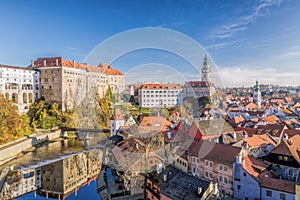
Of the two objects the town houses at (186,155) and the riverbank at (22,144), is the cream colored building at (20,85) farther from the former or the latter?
the town houses at (186,155)

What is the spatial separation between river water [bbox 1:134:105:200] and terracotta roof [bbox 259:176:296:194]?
16.1 ft

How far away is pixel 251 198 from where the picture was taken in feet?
19.4

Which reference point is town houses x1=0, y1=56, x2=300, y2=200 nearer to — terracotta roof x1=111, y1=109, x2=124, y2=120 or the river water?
→ terracotta roof x1=111, y1=109, x2=124, y2=120

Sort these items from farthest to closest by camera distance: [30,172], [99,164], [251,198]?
1. [99,164]
2. [30,172]
3. [251,198]

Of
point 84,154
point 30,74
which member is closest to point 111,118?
point 84,154

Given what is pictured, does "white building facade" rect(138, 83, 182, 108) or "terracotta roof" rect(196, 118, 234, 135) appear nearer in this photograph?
"white building facade" rect(138, 83, 182, 108)

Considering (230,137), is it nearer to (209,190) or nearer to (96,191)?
(209,190)

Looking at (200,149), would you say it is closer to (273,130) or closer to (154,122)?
(154,122)

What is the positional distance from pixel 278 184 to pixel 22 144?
13.1 m

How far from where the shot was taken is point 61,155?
11547mm

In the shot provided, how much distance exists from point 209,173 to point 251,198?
138cm

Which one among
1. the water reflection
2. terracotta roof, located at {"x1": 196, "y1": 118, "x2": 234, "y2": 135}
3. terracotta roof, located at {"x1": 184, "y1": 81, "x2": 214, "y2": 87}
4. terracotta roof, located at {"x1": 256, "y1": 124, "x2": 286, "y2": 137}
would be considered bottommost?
the water reflection

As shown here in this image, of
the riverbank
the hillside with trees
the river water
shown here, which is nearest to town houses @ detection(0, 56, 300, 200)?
the river water

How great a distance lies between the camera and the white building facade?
5000 mm
